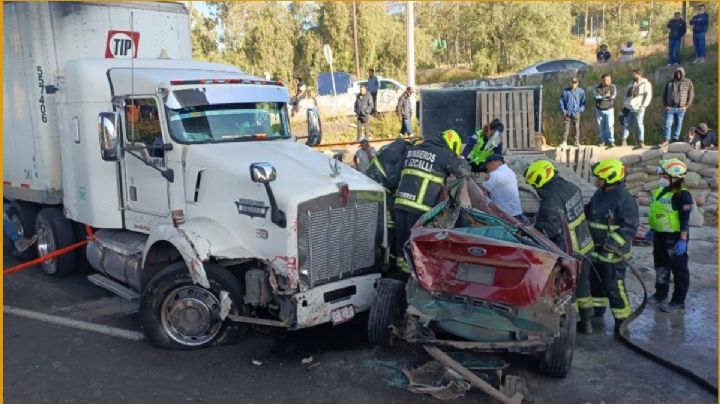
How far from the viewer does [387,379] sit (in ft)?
17.4

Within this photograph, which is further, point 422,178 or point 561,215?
point 422,178

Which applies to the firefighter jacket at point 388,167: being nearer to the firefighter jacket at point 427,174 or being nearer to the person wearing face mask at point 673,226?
the firefighter jacket at point 427,174

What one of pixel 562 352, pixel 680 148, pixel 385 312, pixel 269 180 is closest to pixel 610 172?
pixel 562 352

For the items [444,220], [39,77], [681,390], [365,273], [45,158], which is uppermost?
[39,77]

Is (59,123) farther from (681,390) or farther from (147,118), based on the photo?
(681,390)

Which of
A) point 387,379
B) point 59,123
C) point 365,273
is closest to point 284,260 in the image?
point 365,273

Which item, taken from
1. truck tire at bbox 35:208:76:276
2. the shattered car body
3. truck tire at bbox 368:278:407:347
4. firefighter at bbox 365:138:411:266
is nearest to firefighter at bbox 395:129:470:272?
firefighter at bbox 365:138:411:266

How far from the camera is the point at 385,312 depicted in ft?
18.3

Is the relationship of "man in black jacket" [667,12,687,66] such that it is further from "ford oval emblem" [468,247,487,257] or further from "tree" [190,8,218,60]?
"tree" [190,8,218,60]

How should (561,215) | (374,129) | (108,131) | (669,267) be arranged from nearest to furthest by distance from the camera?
(561,215), (108,131), (669,267), (374,129)

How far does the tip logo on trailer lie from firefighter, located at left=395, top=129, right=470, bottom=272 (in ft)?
12.4

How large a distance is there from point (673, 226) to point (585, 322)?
1.46m

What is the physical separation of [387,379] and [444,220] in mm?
1416

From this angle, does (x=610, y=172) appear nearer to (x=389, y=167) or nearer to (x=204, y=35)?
(x=389, y=167)
